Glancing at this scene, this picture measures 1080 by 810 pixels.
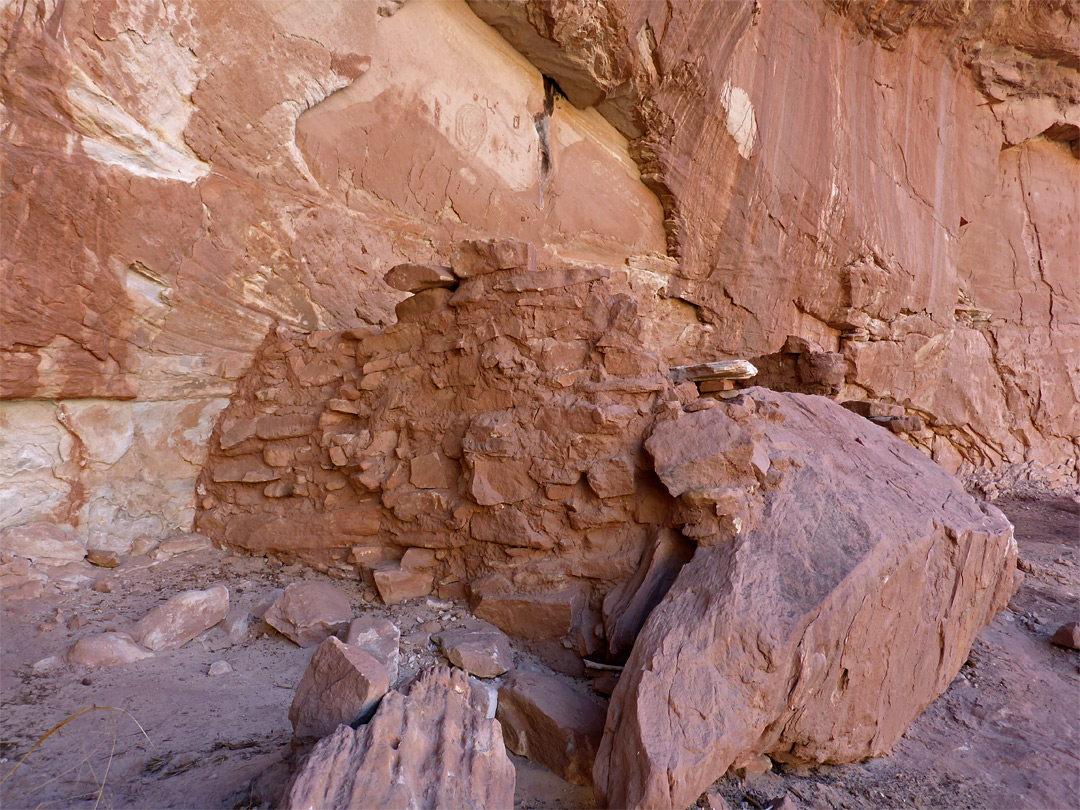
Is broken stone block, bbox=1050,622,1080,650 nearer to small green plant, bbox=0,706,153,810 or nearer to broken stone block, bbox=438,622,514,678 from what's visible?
broken stone block, bbox=438,622,514,678

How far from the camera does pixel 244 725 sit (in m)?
2.11

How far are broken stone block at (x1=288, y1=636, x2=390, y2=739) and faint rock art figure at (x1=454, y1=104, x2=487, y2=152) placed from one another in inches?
184

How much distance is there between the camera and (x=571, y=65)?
5.88m

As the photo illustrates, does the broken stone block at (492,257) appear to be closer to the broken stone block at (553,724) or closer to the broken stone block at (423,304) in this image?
the broken stone block at (423,304)

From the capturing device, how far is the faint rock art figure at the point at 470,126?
535cm

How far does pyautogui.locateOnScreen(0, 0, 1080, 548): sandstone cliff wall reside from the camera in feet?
10.7

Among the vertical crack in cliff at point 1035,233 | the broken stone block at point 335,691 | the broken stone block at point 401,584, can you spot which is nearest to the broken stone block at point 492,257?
the broken stone block at point 401,584

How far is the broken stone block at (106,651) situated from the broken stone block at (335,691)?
105 centimetres

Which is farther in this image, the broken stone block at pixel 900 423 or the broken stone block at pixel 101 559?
the broken stone block at pixel 900 423

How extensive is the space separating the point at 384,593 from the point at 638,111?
564cm

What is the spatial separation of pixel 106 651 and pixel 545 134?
560cm

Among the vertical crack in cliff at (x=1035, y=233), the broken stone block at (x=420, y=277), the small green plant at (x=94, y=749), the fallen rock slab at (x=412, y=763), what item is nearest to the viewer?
the fallen rock slab at (x=412, y=763)

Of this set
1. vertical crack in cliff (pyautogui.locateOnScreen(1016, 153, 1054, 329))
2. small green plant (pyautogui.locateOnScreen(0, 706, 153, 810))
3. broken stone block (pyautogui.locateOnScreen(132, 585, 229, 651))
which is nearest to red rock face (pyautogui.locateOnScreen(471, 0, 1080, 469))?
vertical crack in cliff (pyautogui.locateOnScreen(1016, 153, 1054, 329))

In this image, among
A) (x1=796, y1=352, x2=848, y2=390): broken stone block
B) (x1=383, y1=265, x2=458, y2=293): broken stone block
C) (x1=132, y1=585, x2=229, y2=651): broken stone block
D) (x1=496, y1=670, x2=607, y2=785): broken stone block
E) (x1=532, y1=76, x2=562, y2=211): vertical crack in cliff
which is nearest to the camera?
(x1=496, y1=670, x2=607, y2=785): broken stone block
